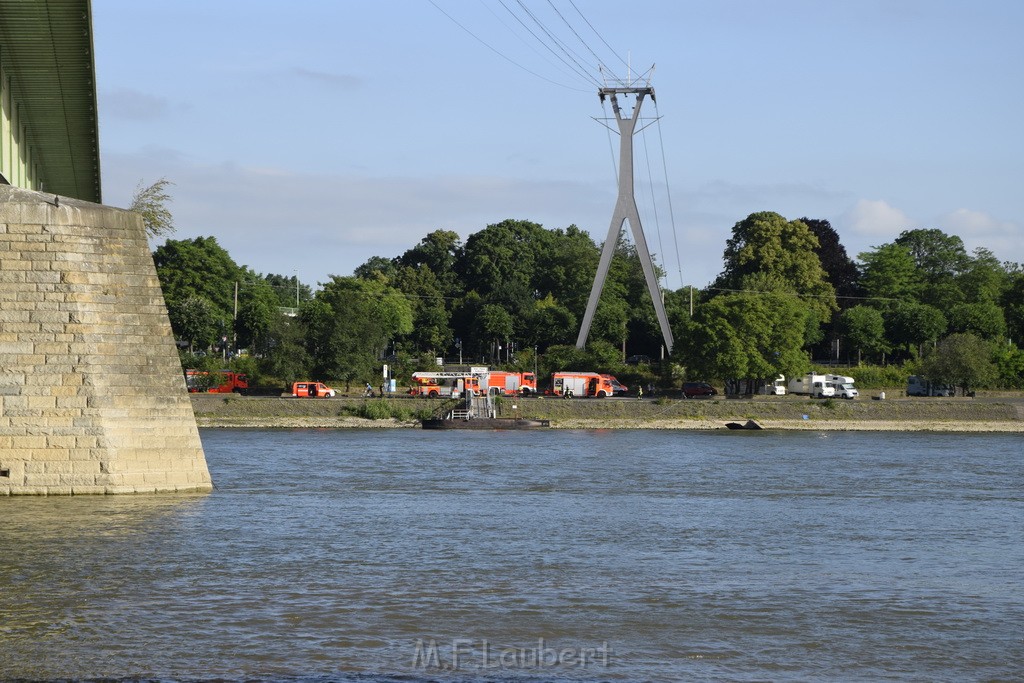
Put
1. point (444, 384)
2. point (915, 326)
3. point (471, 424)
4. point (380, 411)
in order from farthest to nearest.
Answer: point (915, 326) < point (444, 384) < point (380, 411) < point (471, 424)

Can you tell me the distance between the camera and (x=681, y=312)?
223ft

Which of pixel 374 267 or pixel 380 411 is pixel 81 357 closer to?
pixel 380 411

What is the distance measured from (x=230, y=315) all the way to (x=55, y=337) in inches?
→ 2172

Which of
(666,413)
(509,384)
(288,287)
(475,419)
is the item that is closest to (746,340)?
(666,413)

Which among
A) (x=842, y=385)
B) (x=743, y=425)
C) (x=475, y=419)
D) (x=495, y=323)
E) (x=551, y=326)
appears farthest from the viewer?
(x=495, y=323)

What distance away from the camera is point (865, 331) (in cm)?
6994

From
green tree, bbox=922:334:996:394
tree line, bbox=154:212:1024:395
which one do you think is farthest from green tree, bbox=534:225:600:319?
green tree, bbox=922:334:996:394

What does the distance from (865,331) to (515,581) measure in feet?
190

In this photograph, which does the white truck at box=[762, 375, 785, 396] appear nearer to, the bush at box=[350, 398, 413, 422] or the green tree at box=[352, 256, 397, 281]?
the bush at box=[350, 398, 413, 422]

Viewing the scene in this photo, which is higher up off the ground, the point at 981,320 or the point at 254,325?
the point at 981,320

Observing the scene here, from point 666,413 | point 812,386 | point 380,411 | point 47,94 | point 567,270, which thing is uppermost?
point 567,270

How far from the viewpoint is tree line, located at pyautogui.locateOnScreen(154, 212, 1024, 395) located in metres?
58.0

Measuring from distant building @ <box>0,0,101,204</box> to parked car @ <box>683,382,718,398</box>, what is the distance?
3380 cm

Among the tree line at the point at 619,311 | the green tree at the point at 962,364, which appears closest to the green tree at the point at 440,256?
the tree line at the point at 619,311
